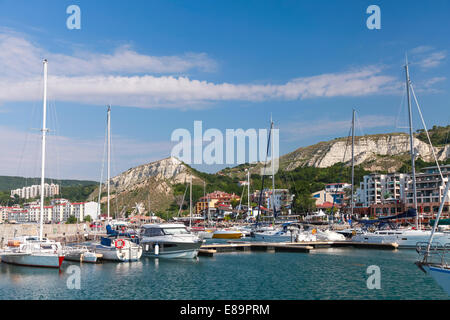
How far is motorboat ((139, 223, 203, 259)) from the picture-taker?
43938 millimetres

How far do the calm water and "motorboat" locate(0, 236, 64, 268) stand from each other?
665 mm

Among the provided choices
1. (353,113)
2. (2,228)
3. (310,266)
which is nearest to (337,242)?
(310,266)

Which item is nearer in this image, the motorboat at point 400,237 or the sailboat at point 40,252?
the sailboat at point 40,252

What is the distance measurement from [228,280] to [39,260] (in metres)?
16.4

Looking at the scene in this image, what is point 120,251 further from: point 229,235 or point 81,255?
point 229,235

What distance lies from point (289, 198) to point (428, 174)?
62053 mm

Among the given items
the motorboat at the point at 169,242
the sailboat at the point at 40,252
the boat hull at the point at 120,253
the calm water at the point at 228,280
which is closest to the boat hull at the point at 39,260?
the sailboat at the point at 40,252

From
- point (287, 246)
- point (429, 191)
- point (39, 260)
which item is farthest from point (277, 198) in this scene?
point (39, 260)

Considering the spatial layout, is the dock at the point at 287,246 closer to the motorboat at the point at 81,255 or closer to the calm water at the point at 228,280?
the calm water at the point at 228,280

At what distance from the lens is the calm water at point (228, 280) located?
2686cm

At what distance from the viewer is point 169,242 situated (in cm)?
4425

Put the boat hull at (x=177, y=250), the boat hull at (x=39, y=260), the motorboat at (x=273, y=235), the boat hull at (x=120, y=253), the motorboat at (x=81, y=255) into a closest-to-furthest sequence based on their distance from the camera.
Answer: the boat hull at (x=39, y=260), the motorboat at (x=81, y=255), the boat hull at (x=120, y=253), the boat hull at (x=177, y=250), the motorboat at (x=273, y=235)

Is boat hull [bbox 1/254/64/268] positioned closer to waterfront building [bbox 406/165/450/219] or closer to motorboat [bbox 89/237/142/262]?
motorboat [bbox 89/237/142/262]
